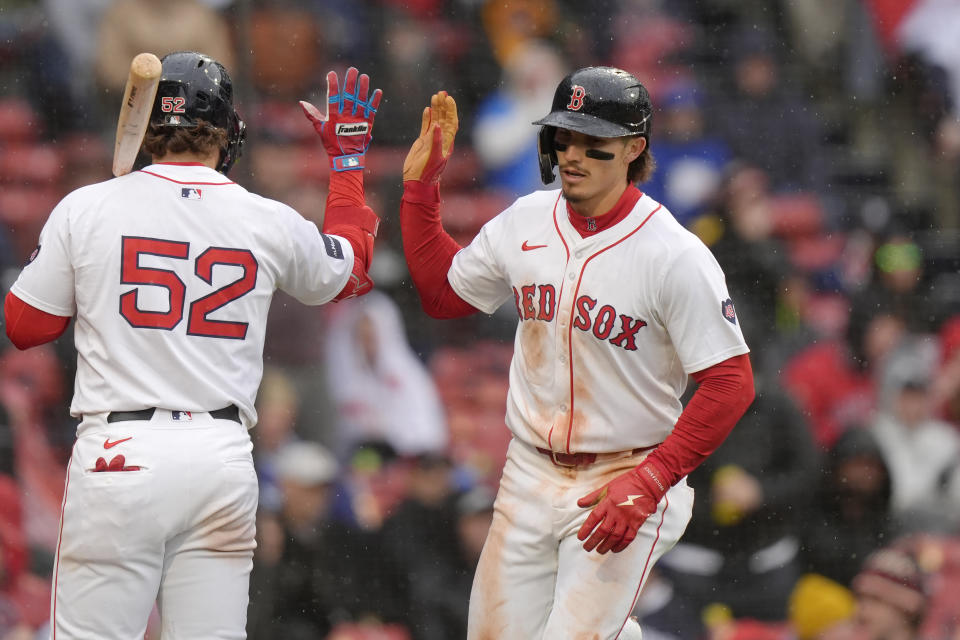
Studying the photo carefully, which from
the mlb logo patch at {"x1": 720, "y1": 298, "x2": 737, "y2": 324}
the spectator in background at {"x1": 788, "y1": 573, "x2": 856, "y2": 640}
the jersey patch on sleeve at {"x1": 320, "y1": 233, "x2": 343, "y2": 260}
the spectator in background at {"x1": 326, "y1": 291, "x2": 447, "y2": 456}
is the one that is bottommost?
the spectator in background at {"x1": 788, "y1": 573, "x2": 856, "y2": 640}

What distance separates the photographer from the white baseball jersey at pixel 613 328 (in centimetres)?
304

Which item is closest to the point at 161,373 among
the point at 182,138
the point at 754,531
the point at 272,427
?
the point at 182,138

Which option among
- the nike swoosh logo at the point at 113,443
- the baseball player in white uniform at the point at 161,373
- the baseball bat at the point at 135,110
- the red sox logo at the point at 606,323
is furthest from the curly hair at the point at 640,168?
the nike swoosh logo at the point at 113,443

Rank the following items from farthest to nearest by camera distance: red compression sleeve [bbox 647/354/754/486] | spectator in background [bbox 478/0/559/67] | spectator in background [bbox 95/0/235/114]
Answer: spectator in background [bbox 478/0/559/67] → spectator in background [bbox 95/0/235/114] → red compression sleeve [bbox 647/354/754/486]

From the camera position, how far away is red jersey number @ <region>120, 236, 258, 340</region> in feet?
9.17

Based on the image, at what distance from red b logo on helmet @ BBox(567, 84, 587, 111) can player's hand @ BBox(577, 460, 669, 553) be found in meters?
0.93

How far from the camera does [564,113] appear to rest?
317cm

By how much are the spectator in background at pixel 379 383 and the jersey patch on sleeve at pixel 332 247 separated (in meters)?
2.13

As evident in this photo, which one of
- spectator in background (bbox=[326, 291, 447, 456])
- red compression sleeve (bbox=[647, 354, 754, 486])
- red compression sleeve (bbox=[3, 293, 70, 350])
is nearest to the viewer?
red compression sleeve (bbox=[3, 293, 70, 350])

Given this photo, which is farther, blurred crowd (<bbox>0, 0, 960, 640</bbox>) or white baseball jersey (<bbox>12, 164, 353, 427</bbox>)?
blurred crowd (<bbox>0, 0, 960, 640</bbox>)

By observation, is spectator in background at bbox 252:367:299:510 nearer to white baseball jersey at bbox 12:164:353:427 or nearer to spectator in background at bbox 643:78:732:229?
spectator in background at bbox 643:78:732:229

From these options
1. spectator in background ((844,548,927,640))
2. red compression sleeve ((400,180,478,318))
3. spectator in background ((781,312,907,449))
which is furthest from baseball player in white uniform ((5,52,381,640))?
spectator in background ((844,548,927,640))

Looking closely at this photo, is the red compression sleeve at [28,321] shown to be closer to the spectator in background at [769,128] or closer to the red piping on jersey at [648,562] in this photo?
the red piping on jersey at [648,562]

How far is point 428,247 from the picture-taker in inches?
140
